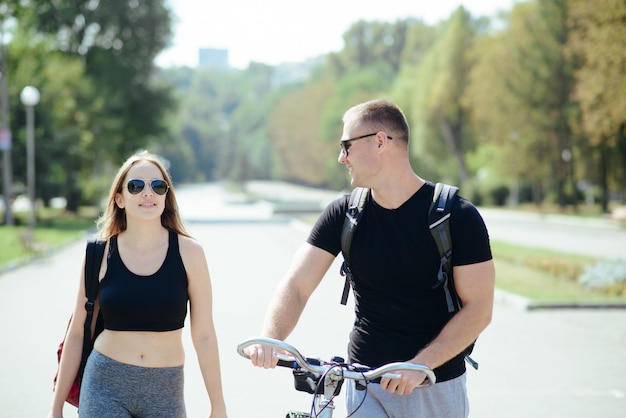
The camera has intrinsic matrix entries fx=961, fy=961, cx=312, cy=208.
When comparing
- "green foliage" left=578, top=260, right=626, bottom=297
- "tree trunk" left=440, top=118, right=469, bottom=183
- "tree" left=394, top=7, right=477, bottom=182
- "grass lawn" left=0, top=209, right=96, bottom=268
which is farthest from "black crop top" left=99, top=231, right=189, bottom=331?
"tree trunk" left=440, top=118, right=469, bottom=183

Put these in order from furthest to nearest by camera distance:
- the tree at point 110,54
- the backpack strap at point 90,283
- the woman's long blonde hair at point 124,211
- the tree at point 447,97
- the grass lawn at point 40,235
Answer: the tree at point 447,97, the tree at point 110,54, the grass lawn at point 40,235, the woman's long blonde hair at point 124,211, the backpack strap at point 90,283

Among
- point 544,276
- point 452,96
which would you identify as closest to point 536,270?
point 544,276

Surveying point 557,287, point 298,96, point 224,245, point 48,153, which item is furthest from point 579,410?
point 298,96

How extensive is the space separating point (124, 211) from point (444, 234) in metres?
1.55

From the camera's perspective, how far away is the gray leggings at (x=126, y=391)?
12.5ft

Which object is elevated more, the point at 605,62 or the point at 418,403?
the point at 605,62

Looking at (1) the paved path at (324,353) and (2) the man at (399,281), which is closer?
(2) the man at (399,281)

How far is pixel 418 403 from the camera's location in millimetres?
3549

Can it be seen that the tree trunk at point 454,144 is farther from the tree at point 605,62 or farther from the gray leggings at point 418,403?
the gray leggings at point 418,403

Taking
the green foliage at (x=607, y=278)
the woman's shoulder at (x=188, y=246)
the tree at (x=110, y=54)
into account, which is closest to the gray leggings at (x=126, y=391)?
the woman's shoulder at (x=188, y=246)

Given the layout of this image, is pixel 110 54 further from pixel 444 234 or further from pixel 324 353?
pixel 444 234

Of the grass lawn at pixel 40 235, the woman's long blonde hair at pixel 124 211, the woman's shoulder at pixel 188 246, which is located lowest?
the grass lawn at pixel 40 235

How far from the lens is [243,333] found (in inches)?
442

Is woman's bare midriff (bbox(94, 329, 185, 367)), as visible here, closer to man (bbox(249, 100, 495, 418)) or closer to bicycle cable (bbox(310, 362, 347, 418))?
man (bbox(249, 100, 495, 418))
